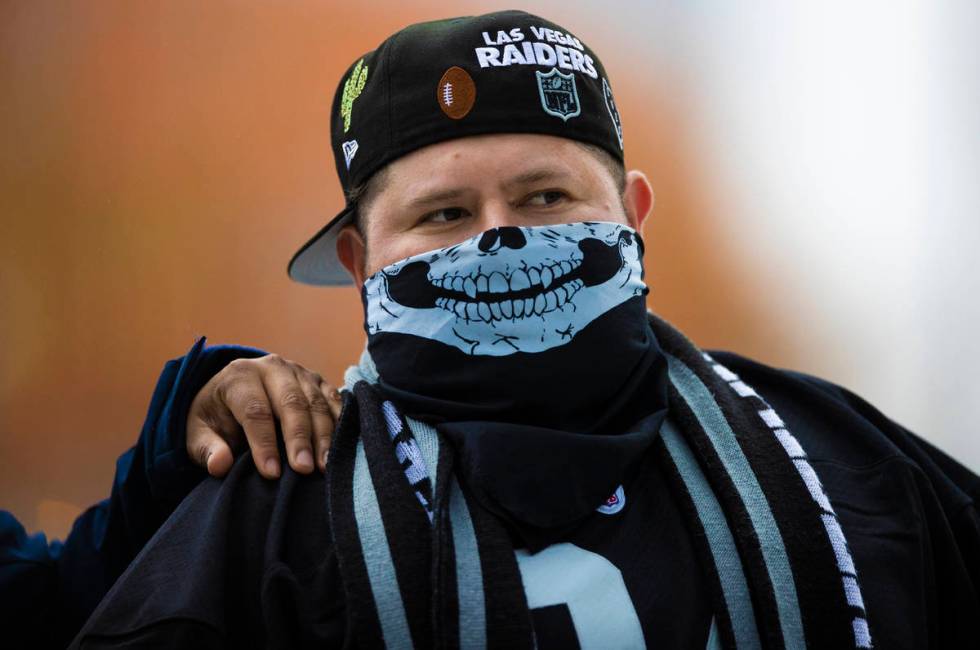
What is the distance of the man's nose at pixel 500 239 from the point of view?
4.52 ft

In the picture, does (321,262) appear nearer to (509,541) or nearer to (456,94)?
(456,94)

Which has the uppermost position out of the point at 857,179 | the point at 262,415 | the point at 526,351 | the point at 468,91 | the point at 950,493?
the point at 857,179

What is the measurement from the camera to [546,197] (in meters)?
1.49

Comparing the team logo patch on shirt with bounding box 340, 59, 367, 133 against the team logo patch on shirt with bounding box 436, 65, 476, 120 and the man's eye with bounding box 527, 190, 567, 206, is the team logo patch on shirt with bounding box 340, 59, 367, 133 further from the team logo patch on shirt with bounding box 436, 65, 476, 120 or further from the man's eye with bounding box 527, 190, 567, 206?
the man's eye with bounding box 527, 190, 567, 206

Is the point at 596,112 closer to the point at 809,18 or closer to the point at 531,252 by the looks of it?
the point at 531,252

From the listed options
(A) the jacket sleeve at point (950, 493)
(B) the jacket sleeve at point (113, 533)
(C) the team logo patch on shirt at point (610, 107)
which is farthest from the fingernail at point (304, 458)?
(A) the jacket sleeve at point (950, 493)

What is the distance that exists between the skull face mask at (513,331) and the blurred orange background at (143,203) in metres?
0.81

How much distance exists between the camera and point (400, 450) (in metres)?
1.32

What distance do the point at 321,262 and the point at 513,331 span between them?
2.16 feet

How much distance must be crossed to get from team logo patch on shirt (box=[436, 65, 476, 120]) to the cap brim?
0.32m

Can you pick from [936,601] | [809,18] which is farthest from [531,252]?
[809,18]

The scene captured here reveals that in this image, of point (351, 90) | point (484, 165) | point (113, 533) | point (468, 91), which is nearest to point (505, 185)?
point (484, 165)

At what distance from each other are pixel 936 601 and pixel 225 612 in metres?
1.10

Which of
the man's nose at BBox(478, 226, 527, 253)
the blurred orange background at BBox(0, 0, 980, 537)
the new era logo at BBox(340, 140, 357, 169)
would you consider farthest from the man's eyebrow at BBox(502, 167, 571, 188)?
the blurred orange background at BBox(0, 0, 980, 537)
